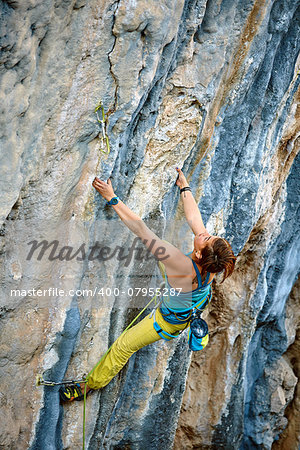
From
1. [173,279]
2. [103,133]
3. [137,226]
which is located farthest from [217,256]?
[103,133]

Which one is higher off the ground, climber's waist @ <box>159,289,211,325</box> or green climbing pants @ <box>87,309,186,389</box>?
climber's waist @ <box>159,289,211,325</box>

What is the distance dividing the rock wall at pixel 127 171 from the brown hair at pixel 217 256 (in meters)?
0.61

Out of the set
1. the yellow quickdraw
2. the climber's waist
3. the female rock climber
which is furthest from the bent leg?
the yellow quickdraw

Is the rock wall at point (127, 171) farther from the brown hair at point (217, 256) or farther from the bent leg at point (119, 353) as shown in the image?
the brown hair at point (217, 256)

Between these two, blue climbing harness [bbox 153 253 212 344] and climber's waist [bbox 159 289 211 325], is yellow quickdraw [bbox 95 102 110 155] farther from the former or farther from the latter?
climber's waist [bbox 159 289 211 325]

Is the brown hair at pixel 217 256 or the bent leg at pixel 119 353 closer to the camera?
the brown hair at pixel 217 256

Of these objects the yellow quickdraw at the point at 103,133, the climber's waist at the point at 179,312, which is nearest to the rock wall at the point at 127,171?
the yellow quickdraw at the point at 103,133

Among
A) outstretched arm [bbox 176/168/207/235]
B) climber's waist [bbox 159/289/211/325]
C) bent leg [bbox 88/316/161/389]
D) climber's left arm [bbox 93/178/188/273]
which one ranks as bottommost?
bent leg [bbox 88/316/161/389]

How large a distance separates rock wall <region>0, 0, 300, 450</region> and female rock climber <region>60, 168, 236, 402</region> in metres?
0.10

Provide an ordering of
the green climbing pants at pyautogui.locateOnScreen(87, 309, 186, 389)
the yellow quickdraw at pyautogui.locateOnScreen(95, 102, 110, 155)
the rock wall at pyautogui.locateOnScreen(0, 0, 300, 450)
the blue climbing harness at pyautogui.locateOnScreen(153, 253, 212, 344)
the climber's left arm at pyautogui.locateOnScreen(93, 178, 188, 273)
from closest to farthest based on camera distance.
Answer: the rock wall at pyautogui.locateOnScreen(0, 0, 300, 450) < the yellow quickdraw at pyautogui.locateOnScreen(95, 102, 110, 155) < the climber's left arm at pyautogui.locateOnScreen(93, 178, 188, 273) < the blue climbing harness at pyautogui.locateOnScreen(153, 253, 212, 344) < the green climbing pants at pyautogui.locateOnScreen(87, 309, 186, 389)

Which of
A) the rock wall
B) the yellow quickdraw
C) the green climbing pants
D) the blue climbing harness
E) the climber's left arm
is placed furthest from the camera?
the green climbing pants

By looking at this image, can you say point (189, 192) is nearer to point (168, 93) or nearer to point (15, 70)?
point (168, 93)

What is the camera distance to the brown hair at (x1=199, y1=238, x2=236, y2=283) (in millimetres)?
3006

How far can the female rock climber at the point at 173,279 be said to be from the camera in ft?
9.91
